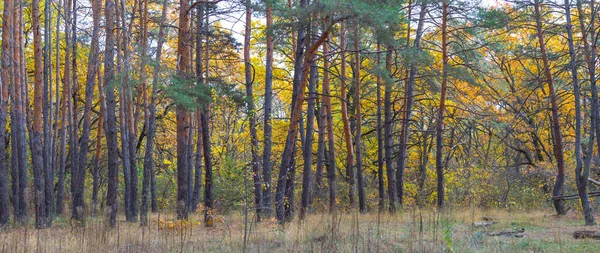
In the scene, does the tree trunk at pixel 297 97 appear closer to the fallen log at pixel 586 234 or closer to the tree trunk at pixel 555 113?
the tree trunk at pixel 555 113

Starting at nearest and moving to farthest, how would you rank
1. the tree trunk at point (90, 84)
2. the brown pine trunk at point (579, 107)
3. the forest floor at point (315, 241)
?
1. the forest floor at point (315, 241)
2. the brown pine trunk at point (579, 107)
3. the tree trunk at point (90, 84)

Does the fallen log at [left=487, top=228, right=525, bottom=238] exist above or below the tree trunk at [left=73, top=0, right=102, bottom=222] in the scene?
below

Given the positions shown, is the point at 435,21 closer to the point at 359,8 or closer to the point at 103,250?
the point at 359,8

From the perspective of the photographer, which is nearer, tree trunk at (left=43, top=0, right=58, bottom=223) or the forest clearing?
the forest clearing

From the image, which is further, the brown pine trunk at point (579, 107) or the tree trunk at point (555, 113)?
the tree trunk at point (555, 113)

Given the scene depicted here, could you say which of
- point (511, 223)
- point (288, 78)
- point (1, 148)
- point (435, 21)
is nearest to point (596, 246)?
point (511, 223)

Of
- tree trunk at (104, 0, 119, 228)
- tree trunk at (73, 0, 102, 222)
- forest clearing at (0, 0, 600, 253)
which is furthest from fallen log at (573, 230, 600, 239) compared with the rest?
tree trunk at (73, 0, 102, 222)

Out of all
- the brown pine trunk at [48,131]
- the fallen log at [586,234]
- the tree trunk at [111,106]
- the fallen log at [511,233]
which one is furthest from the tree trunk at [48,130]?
the fallen log at [586,234]

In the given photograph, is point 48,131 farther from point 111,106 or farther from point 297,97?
point 297,97

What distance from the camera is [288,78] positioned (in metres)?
20.8

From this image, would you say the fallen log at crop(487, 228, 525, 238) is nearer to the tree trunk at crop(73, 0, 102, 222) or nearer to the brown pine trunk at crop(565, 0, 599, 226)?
the brown pine trunk at crop(565, 0, 599, 226)

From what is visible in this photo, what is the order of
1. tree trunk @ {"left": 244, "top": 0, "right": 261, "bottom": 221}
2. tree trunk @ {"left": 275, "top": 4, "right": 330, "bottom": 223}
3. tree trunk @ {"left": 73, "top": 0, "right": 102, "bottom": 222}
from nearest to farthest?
tree trunk @ {"left": 275, "top": 4, "right": 330, "bottom": 223}
tree trunk @ {"left": 244, "top": 0, "right": 261, "bottom": 221}
tree trunk @ {"left": 73, "top": 0, "right": 102, "bottom": 222}

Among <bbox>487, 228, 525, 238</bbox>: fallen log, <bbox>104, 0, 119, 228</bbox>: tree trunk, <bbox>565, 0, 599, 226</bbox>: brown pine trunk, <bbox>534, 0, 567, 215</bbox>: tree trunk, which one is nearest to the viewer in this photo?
<bbox>487, 228, 525, 238</bbox>: fallen log

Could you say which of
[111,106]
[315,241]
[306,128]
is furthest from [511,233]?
[111,106]
